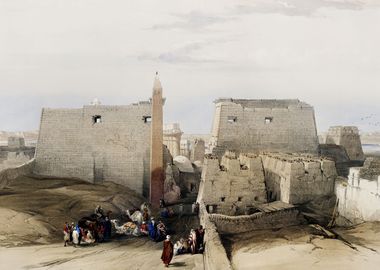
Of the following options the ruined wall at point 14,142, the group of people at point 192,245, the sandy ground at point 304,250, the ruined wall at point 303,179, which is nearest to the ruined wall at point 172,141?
the ruined wall at point 14,142

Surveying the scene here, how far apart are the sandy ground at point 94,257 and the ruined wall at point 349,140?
725 inches

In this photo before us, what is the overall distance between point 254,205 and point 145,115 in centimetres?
891

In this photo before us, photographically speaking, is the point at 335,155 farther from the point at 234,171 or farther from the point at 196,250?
the point at 196,250

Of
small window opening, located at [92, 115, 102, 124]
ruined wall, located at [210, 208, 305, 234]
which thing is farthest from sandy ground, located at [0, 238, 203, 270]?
small window opening, located at [92, 115, 102, 124]

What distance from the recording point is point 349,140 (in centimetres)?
2947

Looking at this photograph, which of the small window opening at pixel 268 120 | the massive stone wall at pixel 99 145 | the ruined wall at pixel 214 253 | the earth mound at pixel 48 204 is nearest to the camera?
the ruined wall at pixel 214 253

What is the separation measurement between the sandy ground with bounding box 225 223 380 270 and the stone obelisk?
30.0 feet

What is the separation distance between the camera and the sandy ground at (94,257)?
12953 millimetres

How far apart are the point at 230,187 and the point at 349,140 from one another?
47.3ft

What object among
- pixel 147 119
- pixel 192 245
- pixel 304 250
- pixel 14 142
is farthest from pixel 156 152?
pixel 14 142

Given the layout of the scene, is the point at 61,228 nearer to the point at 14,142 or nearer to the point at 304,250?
the point at 304,250

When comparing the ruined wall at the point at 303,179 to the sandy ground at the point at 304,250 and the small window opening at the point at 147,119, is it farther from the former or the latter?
the small window opening at the point at 147,119

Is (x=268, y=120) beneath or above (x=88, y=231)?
above

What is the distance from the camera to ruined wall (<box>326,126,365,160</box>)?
96.1 ft
